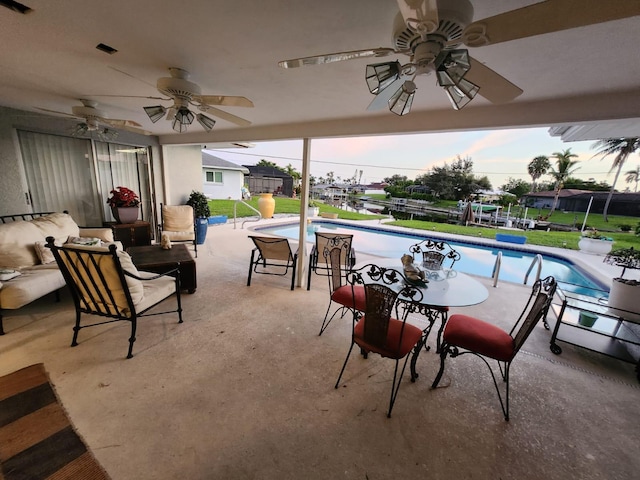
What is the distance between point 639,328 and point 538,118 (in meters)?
2.50

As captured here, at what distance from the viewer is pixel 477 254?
645 centimetres

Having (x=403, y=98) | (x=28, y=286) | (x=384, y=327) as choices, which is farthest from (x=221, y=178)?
(x=384, y=327)

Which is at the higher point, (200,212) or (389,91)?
(389,91)

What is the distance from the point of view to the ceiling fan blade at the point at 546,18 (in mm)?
724

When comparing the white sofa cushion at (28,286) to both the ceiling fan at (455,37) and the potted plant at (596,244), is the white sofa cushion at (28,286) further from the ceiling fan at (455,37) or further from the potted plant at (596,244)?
the potted plant at (596,244)

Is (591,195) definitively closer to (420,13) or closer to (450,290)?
(450,290)

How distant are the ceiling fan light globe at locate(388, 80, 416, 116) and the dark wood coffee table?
116 inches

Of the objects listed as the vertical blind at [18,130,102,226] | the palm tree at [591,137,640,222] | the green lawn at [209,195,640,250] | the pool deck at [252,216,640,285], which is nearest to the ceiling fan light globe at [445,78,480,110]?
the pool deck at [252,216,640,285]

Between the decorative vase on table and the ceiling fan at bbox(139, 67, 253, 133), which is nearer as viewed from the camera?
the ceiling fan at bbox(139, 67, 253, 133)

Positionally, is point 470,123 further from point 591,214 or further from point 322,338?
point 591,214

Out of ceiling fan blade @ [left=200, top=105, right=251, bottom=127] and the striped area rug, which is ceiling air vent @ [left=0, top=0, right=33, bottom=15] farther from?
the striped area rug

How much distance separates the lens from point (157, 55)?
1768mm

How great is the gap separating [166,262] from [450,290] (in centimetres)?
322

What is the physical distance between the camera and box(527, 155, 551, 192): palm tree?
1584 centimetres
